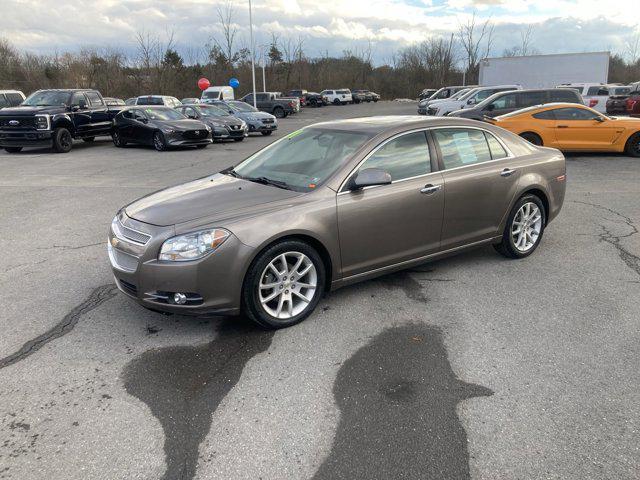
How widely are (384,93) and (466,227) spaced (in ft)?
271

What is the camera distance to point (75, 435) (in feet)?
9.06

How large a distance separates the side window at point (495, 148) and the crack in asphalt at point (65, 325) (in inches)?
156

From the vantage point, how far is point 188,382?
10.7 ft

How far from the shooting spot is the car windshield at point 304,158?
4.32 metres

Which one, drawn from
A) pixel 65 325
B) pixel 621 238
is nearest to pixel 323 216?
pixel 65 325

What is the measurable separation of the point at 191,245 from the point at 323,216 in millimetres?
1033

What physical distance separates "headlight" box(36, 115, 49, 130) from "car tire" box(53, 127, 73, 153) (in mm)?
346

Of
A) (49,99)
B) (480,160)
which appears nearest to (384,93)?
(49,99)

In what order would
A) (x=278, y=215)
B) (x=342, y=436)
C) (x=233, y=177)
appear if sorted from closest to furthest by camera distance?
1. (x=342, y=436)
2. (x=278, y=215)
3. (x=233, y=177)

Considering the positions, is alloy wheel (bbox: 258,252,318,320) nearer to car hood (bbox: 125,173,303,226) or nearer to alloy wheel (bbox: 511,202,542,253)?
car hood (bbox: 125,173,303,226)

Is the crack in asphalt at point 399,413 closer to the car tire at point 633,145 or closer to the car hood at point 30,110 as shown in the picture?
the car tire at point 633,145

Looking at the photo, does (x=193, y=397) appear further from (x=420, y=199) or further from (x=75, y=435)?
(x=420, y=199)

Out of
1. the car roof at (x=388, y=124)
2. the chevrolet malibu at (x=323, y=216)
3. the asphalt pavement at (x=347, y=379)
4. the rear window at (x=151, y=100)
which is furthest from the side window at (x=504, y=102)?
the rear window at (x=151, y=100)

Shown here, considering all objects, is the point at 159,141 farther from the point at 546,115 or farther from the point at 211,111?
the point at 546,115
